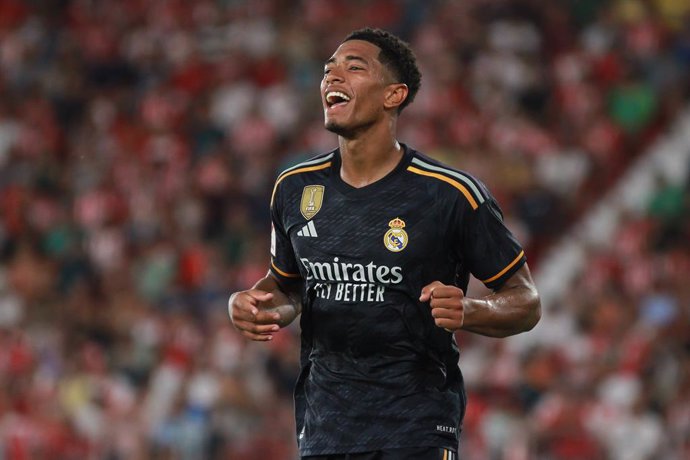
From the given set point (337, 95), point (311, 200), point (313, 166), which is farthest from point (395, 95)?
point (311, 200)

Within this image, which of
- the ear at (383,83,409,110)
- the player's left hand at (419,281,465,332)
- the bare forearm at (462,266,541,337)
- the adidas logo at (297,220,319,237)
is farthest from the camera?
the ear at (383,83,409,110)

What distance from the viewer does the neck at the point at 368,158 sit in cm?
489

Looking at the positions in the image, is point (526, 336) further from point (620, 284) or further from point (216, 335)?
point (216, 335)

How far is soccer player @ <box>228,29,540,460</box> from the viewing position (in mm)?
4625

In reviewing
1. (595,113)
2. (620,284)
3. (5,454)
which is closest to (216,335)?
(5,454)

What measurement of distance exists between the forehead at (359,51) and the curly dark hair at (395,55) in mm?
19

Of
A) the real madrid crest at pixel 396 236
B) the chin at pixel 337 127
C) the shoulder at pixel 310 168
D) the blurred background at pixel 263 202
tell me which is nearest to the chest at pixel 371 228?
the real madrid crest at pixel 396 236

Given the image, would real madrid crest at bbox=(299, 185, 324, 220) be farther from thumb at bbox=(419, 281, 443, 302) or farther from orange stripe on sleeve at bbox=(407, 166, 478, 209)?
thumb at bbox=(419, 281, 443, 302)

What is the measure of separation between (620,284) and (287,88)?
4.49 meters

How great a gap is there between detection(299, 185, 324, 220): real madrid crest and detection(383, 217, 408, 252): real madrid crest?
310mm

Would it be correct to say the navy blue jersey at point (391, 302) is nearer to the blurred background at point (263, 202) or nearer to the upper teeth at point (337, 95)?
the upper teeth at point (337, 95)

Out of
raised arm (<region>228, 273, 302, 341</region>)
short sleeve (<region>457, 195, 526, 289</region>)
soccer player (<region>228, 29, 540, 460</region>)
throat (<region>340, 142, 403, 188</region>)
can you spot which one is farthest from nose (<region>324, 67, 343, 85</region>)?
raised arm (<region>228, 273, 302, 341</region>)

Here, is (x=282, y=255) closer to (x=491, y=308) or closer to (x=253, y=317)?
(x=253, y=317)

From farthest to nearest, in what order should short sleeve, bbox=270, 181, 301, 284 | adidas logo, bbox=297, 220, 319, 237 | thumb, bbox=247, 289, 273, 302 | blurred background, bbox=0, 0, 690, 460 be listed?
1. blurred background, bbox=0, 0, 690, 460
2. short sleeve, bbox=270, 181, 301, 284
3. adidas logo, bbox=297, 220, 319, 237
4. thumb, bbox=247, 289, 273, 302
